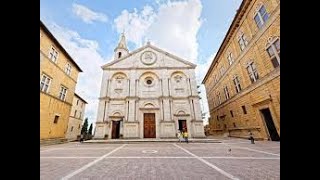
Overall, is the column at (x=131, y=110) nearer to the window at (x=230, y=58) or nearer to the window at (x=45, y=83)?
the window at (x=45, y=83)

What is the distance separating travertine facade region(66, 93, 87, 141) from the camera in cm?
3303

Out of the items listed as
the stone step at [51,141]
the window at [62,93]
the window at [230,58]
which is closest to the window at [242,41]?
the window at [230,58]

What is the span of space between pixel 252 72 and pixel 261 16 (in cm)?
573

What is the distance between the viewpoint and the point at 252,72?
18188 millimetres

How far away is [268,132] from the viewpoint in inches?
649

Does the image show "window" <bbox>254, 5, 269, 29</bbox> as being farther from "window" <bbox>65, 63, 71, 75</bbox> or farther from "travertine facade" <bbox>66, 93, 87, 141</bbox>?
"travertine facade" <bbox>66, 93, 87, 141</bbox>

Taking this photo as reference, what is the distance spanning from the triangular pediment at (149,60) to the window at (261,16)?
1246 cm

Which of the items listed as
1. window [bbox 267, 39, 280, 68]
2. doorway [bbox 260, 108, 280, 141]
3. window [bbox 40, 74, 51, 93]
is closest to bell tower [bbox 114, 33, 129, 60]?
window [bbox 40, 74, 51, 93]

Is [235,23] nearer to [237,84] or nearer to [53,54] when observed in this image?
[237,84]

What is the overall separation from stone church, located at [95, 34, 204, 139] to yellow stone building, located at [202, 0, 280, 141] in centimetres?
534

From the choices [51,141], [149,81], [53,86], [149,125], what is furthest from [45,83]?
[149,81]

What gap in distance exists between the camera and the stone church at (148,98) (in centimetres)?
2427
